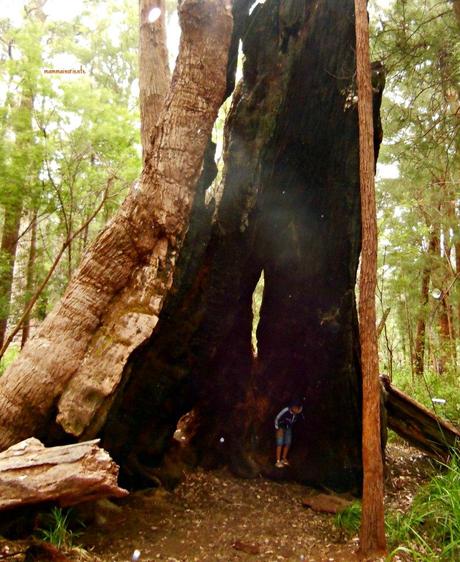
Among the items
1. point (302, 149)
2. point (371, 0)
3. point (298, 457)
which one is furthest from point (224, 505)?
point (371, 0)

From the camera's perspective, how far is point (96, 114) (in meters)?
8.03

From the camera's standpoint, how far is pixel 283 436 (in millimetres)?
6172

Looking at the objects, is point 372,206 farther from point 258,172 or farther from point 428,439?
point 428,439

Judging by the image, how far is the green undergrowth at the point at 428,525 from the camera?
390 cm

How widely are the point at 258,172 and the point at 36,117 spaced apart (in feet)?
16.3

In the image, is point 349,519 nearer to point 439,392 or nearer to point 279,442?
point 279,442

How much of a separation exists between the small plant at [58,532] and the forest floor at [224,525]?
0.60 ft

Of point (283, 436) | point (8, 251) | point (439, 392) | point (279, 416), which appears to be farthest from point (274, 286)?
point (8, 251)

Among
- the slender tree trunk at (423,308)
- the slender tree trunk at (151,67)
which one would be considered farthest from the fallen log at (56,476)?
the slender tree trunk at (423,308)

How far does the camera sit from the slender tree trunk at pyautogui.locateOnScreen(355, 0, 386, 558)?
402 centimetres

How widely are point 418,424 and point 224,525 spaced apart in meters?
3.28

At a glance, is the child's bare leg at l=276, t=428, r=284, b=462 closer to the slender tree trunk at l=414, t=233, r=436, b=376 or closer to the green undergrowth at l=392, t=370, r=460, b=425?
the green undergrowth at l=392, t=370, r=460, b=425

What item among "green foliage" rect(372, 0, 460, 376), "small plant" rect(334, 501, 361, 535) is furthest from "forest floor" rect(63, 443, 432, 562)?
"green foliage" rect(372, 0, 460, 376)

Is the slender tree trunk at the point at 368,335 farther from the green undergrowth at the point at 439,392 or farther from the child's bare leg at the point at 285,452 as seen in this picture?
the green undergrowth at the point at 439,392
